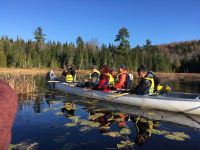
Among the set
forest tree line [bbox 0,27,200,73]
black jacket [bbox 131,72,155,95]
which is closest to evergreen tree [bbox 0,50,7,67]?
forest tree line [bbox 0,27,200,73]

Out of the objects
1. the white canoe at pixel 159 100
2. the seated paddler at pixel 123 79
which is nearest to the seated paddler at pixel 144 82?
the white canoe at pixel 159 100

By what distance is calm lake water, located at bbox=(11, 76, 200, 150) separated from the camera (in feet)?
25.6

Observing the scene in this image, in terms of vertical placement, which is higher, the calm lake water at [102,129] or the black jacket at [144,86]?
the black jacket at [144,86]

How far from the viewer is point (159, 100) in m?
12.7

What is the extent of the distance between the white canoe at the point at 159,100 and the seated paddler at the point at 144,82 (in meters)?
0.33

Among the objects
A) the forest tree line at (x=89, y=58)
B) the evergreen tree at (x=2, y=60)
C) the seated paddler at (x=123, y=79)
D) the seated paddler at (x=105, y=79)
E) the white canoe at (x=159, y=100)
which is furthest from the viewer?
the forest tree line at (x=89, y=58)

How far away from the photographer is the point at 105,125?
9898 millimetres

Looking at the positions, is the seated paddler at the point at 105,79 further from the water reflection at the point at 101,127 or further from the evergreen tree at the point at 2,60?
the evergreen tree at the point at 2,60

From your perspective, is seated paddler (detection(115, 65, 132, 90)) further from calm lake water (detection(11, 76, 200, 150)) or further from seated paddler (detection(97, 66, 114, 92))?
calm lake water (detection(11, 76, 200, 150))

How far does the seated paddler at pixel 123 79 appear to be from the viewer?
50.0ft

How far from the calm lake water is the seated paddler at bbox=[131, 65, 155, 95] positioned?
85 cm

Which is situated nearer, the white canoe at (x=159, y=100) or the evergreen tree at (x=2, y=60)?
the white canoe at (x=159, y=100)

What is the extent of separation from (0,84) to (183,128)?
8742 mm

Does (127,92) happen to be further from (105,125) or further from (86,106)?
(105,125)
